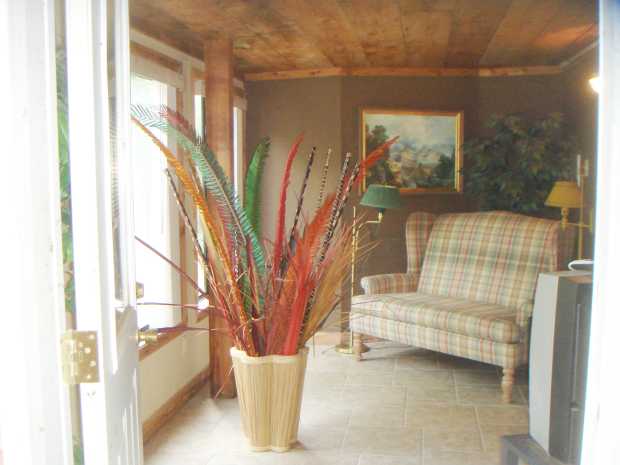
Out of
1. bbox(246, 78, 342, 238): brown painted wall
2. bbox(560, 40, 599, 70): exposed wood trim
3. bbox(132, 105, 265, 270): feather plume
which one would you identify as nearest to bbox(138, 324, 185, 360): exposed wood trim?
bbox(132, 105, 265, 270): feather plume

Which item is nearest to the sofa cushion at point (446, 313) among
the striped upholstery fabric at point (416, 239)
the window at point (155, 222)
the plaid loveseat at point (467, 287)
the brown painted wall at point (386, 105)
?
the plaid loveseat at point (467, 287)

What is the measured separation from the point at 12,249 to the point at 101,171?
216 mm

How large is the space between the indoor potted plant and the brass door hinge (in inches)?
60.7

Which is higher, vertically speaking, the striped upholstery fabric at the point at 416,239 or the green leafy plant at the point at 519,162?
the green leafy plant at the point at 519,162

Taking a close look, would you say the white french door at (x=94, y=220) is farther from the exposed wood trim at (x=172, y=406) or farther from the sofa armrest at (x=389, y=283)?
the sofa armrest at (x=389, y=283)

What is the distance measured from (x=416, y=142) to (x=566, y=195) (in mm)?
1346

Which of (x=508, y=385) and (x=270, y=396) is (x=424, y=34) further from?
(x=270, y=396)

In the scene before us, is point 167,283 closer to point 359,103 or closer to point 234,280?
point 234,280

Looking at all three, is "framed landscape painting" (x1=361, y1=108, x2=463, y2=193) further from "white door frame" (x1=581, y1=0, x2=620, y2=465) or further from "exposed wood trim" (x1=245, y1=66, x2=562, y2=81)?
"white door frame" (x1=581, y1=0, x2=620, y2=465)

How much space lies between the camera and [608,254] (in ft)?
3.24

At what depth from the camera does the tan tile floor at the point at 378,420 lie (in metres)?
3.00

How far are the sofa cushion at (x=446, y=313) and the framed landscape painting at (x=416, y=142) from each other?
3.33ft

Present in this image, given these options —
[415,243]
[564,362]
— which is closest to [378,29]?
[415,243]

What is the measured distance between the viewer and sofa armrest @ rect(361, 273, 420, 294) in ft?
14.9
